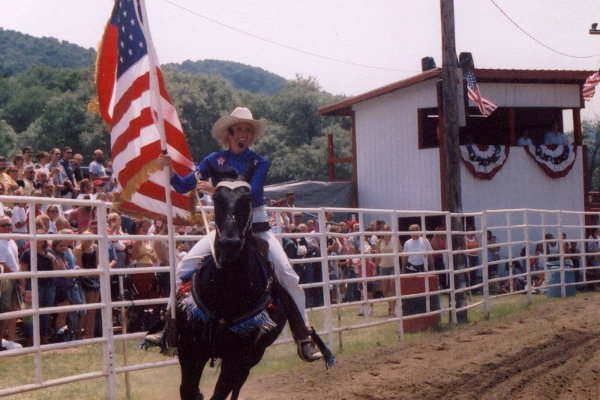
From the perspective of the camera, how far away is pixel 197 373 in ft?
24.6

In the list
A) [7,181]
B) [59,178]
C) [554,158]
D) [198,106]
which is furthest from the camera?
[198,106]

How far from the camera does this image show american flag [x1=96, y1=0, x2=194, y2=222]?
8.54m

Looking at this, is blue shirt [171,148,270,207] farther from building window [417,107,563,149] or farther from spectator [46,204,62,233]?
building window [417,107,563,149]

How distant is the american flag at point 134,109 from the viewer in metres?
8.54

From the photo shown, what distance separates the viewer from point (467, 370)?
11.3 metres

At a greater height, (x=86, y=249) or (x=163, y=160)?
(x=163, y=160)

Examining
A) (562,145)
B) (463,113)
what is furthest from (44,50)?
(463,113)

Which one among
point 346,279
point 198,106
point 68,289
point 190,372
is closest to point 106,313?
point 68,289

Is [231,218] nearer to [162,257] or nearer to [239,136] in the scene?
[239,136]

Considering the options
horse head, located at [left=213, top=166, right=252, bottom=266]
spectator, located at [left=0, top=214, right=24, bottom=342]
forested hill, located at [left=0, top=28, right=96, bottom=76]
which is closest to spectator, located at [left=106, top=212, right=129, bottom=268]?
spectator, located at [left=0, top=214, right=24, bottom=342]

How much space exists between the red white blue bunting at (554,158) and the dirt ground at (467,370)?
16.5 metres

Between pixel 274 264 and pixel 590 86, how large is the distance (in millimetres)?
25251

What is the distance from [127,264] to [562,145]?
73.3ft

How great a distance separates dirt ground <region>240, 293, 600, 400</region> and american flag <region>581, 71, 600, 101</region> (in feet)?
55.0
